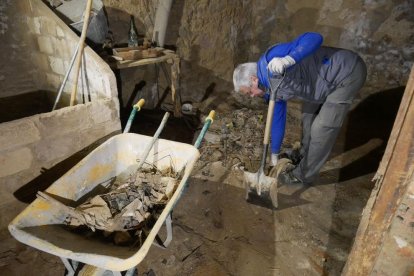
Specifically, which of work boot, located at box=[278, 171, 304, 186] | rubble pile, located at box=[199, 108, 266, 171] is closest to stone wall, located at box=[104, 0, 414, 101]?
rubble pile, located at box=[199, 108, 266, 171]

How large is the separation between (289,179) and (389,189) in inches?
84.9

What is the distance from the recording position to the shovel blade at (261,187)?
8.69ft

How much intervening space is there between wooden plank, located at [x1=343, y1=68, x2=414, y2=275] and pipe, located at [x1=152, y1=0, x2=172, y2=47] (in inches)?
149

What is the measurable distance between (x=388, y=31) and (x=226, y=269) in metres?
4.45

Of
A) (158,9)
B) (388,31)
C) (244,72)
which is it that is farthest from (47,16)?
(388,31)

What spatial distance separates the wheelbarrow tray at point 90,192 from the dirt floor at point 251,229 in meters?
0.62

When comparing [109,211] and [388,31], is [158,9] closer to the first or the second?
[109,211]

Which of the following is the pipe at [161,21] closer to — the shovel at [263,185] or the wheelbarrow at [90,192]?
the wheelbarrow at [90,192]

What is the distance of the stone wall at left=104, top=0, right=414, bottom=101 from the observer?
4.21 m

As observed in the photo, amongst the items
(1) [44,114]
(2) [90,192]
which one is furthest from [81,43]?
(2) [90,192]

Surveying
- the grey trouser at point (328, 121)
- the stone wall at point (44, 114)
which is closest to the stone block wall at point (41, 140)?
the stone wall at point (44, 114)

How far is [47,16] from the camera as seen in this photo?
301cm

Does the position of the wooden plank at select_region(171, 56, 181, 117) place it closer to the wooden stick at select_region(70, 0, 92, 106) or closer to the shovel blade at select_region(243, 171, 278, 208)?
the wooden stick at select_region(70, 0, 92, 106)

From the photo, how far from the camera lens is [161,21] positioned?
4.13m
